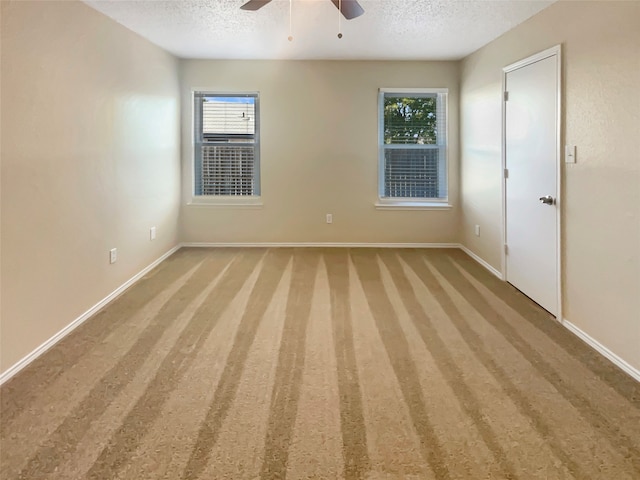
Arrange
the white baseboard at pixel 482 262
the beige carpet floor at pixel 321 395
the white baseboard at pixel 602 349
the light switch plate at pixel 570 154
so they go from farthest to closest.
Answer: the white baseboard at pixel 482 262 → the light switch plate at pixel 570 154 → the white baseboard at pixel 602 349 → the beige carpet floor at pixel 321 395

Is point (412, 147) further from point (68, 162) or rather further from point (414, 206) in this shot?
point (68, 162)

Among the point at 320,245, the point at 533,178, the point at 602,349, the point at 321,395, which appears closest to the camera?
the point at 321,395

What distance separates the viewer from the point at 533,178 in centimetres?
339

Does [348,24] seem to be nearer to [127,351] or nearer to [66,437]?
[127,351]

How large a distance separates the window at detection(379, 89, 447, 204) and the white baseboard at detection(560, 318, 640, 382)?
9.51 ft

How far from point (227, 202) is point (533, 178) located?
12.2 ft

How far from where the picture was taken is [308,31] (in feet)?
13.3

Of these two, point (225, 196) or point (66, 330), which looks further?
point (225, 196)

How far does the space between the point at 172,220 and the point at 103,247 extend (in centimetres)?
185

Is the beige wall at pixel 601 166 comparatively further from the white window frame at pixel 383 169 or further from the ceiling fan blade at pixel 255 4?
the ceiling fan blade at pixel 255 4

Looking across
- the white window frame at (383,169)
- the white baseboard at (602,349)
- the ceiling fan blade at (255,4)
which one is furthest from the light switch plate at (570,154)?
the white window frame at (383,169)

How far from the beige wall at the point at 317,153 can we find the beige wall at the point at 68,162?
1.16 m

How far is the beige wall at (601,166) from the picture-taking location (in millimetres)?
2268

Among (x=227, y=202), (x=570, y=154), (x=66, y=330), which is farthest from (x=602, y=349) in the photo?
(x=227, y=202)
